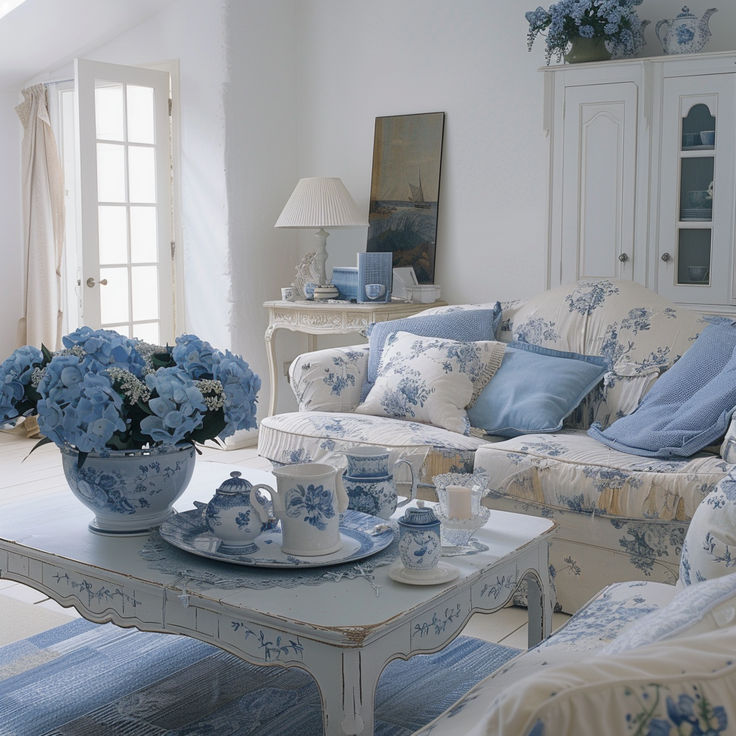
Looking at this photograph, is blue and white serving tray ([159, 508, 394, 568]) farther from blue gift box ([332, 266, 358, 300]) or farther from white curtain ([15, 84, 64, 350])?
white curtain ([15, 84, 64, 350])

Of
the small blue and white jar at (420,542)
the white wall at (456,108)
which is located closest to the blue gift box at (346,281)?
the white wall at (456,108)

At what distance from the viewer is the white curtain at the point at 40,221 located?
5.58 meters

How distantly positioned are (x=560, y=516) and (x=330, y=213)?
246 cm

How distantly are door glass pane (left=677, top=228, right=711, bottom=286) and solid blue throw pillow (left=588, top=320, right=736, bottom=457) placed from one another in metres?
0.82

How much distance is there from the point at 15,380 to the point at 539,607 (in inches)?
49.7

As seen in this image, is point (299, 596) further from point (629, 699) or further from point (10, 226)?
point (10, 226)

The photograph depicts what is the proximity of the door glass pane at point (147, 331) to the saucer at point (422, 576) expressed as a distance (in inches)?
145

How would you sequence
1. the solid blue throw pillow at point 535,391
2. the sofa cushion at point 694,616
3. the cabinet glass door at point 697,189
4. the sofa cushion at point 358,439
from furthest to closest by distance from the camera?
the cabinet glass door at point 697,189 → the solid blue throw pillow at point 535,391 → the sofa cushion at point 358,439 → the sofa cushion at point 694,616

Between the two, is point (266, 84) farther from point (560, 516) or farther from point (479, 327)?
point (560, 516)

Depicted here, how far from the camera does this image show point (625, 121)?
13.2 feet

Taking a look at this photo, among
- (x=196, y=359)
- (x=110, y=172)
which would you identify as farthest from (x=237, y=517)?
(x=110, y=172)

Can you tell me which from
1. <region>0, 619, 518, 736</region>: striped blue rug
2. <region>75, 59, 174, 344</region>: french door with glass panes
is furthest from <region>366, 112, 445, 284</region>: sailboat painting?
<region>0, 619, 518, 736</region>: striped blue rug

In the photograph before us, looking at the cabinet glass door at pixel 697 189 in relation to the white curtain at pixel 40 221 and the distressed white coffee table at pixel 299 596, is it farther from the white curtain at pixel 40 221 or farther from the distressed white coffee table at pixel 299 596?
the white curtain at pixel 40 221

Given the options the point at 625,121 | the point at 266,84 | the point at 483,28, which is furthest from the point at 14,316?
the point at 625,121
